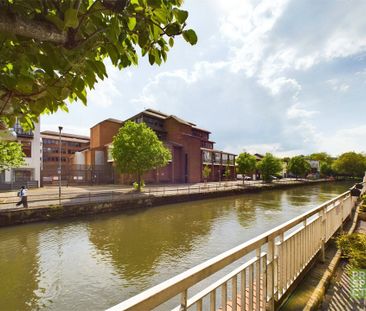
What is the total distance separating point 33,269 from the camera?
8.47m

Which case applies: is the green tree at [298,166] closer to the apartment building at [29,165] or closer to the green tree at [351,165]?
the green tree at [351,165]

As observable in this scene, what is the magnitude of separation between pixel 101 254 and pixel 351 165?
316ft

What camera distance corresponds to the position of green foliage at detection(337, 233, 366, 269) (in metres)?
3.40

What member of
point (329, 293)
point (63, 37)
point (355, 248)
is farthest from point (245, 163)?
point (63, 37)

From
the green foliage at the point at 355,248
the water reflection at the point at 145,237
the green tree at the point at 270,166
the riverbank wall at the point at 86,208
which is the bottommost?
the water reflection at the point at 145,237

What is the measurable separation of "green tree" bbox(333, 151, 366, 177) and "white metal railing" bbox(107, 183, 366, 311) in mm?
95688

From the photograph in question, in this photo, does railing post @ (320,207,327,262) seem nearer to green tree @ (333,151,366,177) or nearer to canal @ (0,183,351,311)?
canal @ (0,183,351,311)

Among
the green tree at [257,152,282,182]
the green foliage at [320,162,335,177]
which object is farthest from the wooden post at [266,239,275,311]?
the green foliage at [320,162,335,177]

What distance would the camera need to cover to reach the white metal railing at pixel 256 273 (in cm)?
135

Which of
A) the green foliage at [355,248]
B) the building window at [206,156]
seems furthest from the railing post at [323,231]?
the building window at [206,156]

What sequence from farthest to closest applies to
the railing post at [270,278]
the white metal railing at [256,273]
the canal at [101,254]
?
1. the canal at [101,254]
2. the railing post at [270,278]
3. the white metal railing at [256,273]

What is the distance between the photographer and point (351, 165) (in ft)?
269

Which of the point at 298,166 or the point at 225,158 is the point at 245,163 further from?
the point at 298,166

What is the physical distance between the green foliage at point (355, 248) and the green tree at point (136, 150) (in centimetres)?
2382
